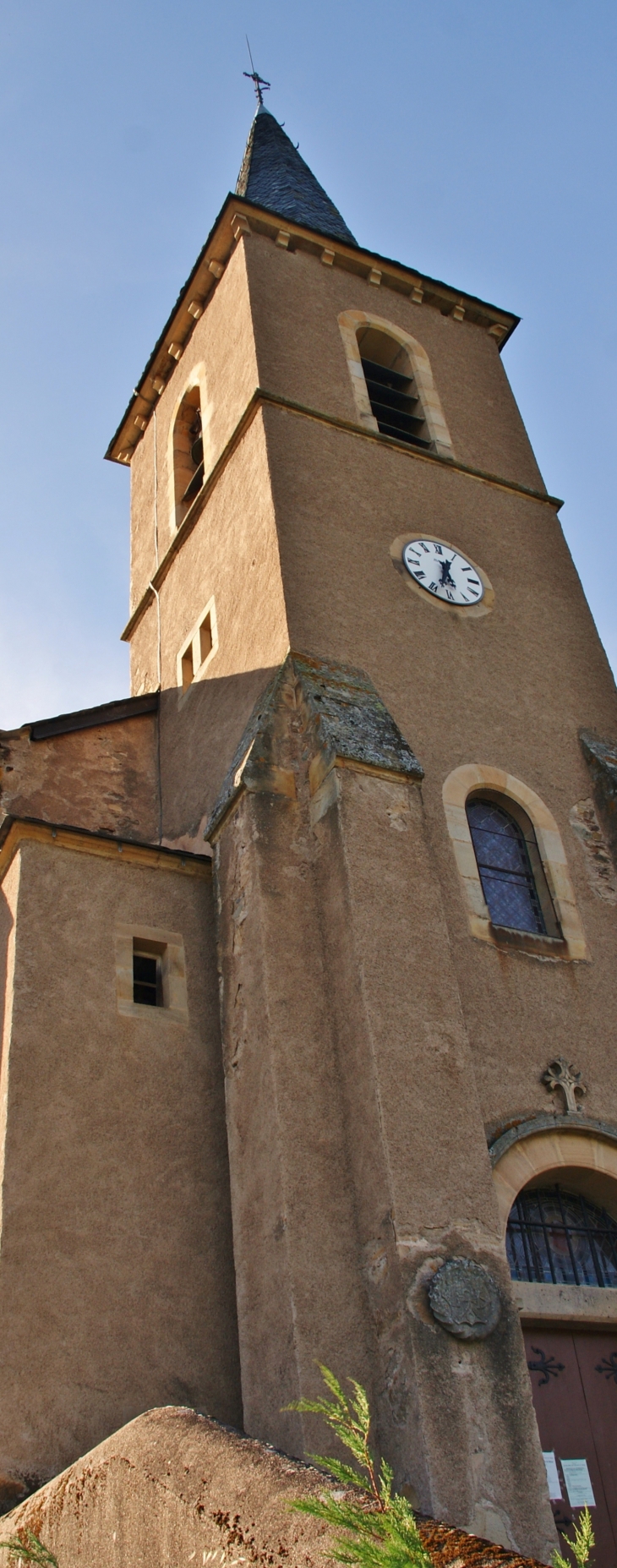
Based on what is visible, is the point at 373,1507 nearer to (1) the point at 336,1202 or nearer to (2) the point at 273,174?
(1) the point at 336,1202

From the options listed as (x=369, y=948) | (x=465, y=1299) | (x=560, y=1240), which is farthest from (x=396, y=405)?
(x=465, y=1299)

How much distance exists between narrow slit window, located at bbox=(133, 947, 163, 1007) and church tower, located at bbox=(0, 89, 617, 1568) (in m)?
0.04

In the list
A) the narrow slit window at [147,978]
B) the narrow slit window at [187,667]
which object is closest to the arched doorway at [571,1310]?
the narrow slit window at [147,978]

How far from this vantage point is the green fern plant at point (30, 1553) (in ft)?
12.7

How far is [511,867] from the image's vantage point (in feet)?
30.2

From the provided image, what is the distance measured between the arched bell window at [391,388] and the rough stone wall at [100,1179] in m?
6.52

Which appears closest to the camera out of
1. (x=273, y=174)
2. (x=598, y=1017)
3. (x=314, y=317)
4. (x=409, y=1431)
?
(x=409, y=1431)

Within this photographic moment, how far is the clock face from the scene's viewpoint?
10.9m

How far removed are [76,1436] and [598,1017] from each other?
13.6ft

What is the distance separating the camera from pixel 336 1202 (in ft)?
21.8

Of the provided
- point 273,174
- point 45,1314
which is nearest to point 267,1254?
point 45,1314

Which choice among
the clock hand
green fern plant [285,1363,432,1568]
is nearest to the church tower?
the clock hand

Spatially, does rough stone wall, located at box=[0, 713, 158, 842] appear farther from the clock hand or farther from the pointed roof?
the pointed roof

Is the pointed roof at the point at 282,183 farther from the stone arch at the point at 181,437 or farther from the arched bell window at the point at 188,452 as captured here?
the arched bell window at the point at 188,452
